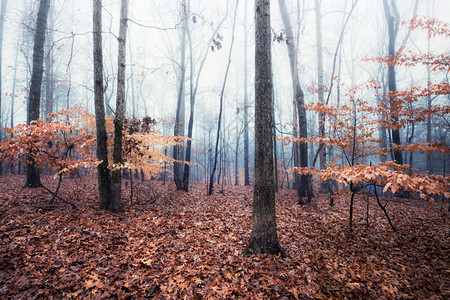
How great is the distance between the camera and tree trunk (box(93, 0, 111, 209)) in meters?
5.83

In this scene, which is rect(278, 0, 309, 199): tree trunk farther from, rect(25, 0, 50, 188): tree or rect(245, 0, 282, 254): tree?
rect(25, 0, 50, 188): tree

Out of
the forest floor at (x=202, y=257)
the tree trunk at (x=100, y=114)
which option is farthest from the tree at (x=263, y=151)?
the tree trunk at (x=100, y=114)

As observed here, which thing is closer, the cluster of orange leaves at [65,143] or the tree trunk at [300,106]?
the cluster of orange leaves at [65,143]

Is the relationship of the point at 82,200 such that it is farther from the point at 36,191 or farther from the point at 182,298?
the point at 182,298

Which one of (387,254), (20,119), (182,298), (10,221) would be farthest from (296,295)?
(20,119)

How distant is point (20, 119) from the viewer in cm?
2677

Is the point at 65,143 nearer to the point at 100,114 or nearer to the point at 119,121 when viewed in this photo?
the point at 100,114

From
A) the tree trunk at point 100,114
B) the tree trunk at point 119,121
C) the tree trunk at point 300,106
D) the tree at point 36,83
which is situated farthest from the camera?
the tree trunk at point 300,106

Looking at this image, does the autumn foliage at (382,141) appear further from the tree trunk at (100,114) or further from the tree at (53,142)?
the tree at (53,142)

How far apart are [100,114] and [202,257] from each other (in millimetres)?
5192

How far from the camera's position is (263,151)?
381cm

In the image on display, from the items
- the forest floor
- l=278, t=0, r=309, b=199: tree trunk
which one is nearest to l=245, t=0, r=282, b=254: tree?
the forest floor

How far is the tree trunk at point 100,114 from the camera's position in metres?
5.83

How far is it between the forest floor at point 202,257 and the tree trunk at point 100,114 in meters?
0.66
